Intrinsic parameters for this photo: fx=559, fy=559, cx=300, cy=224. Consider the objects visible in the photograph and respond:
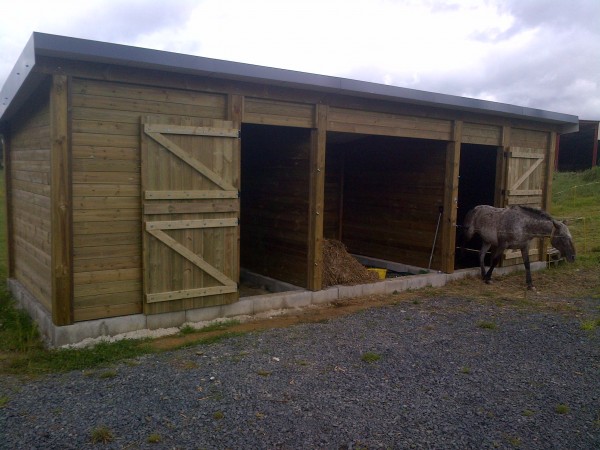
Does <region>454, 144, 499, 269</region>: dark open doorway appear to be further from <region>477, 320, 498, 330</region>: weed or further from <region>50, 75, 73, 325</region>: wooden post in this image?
<region>50, 75, 73, 325</region>: wooden post

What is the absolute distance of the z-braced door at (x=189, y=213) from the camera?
6.31m

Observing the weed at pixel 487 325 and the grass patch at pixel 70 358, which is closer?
the grass patch at pixel 70 358

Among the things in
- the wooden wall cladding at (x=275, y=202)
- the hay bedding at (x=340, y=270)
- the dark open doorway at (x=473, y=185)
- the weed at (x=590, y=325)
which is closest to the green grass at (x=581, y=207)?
the dark open doorway at (x=473, y=185)

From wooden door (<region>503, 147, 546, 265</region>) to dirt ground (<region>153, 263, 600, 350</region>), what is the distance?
0.92 metres

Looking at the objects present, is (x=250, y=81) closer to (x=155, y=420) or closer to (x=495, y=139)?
(x=155, y=420)

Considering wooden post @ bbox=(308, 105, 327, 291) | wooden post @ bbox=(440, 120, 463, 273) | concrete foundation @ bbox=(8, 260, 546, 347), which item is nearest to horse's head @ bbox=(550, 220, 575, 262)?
concrete foundation @ bbox=(8, 260, 546, 347)

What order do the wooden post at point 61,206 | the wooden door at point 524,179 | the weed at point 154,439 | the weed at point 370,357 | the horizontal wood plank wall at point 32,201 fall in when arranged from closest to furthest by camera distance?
the weed at point 154,439 → the weed at point 370,357 → the wooden post at point 61,206 → the horizontal wood plank wall at point 32,201 → the wooden door at point 524,179

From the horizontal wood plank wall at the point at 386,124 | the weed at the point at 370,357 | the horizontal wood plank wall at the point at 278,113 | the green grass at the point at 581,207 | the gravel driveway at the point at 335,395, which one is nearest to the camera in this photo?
the gravel driveway at the point at 335,395

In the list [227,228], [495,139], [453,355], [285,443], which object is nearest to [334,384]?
[285,443]

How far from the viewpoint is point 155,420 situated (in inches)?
163

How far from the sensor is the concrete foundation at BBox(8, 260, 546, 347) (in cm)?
606

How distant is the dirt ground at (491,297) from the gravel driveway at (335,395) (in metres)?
0.50

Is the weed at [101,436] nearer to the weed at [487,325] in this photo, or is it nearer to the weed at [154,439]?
the weed at [154,439]

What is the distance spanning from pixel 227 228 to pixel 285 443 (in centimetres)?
353
